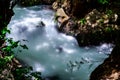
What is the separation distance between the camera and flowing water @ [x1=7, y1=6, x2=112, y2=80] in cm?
936

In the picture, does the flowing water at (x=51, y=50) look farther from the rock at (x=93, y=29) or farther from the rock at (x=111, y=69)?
the rock at (x=111, y=69)

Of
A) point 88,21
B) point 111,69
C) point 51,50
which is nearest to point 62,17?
point 88,21

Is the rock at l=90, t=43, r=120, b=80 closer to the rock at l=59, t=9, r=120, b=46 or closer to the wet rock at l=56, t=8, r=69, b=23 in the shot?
the rock at l=59, t=9, r=120, b=46

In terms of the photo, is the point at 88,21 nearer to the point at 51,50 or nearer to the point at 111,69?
the point at 51,50

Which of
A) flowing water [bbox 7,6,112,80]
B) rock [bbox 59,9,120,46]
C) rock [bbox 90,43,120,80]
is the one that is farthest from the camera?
rock [bbox 59,9,120,46]

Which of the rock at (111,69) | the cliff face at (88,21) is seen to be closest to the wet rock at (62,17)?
the cliff face at (88,21)

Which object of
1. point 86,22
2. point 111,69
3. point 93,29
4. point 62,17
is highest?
point 62,17

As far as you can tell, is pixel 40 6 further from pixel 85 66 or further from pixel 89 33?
pixel 85 66

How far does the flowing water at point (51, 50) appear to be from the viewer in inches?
368

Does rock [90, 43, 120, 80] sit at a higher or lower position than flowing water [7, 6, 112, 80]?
lower

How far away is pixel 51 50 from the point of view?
10.9 metres

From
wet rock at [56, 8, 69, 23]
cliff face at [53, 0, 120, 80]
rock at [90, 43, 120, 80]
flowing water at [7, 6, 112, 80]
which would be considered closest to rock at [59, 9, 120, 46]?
cliff face at [53, 0, 120, 80]

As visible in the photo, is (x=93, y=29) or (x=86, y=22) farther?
(x=86, y=22)

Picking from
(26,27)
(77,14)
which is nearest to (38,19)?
(26,27)
